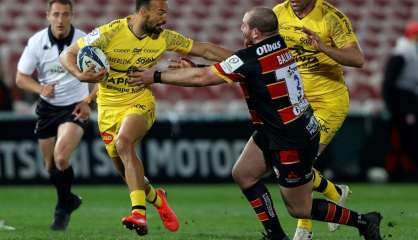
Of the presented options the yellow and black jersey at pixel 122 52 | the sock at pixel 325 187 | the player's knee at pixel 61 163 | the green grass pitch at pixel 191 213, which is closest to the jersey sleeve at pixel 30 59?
the player's knee at pixel 61 163

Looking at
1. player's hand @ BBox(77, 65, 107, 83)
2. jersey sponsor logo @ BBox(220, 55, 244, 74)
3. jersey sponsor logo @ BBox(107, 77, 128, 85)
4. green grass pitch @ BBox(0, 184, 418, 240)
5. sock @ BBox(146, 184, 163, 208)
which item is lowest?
green grass pitch @ BBox(0, 184, 418, 240)

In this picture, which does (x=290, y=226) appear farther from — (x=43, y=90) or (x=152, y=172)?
(x=152, y=172)

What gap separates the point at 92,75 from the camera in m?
9.35

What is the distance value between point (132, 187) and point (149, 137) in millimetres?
7424

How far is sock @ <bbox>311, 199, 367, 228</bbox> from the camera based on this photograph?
347 inches

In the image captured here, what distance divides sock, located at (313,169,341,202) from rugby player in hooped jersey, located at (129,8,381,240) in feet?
3.75

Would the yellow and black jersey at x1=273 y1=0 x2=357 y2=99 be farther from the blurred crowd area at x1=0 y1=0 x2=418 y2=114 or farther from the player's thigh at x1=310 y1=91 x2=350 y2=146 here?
the blurred crowd area at x1=0 y1=0 x2=418 y2=114

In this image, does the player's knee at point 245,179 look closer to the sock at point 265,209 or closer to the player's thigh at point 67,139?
the sock at point 265,209

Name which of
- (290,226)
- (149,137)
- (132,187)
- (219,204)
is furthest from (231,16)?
(132,187)

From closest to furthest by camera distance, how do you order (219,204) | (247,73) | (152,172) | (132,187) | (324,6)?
(247,73)
(132,187)
(324,6)
(219,204)
(152,172)

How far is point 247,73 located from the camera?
8.57 m

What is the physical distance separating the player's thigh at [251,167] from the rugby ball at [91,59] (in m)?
1.38

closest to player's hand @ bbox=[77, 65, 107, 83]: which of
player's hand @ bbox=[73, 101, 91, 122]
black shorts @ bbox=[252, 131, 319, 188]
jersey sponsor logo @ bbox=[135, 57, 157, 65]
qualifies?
jersey sponsor logo @ bbox=[135, 57, 157, 65]

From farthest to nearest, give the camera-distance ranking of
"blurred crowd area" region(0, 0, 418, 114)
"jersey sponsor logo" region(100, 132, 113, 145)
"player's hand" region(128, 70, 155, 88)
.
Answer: "blurred crowd area" region(0, 0, 418, 114), "jersey sponsor logo" region(100, 132, 113, 145), "player's hand" region(128, 70, 155, 88)
